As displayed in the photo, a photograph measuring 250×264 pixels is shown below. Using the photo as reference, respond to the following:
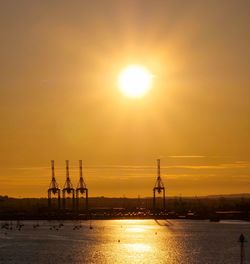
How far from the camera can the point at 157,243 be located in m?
126

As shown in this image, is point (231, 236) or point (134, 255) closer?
point (134, 255)

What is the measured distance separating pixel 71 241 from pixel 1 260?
125 feet

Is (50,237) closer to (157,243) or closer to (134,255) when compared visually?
(157,243)

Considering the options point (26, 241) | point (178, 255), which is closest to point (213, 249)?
point (178, 255)

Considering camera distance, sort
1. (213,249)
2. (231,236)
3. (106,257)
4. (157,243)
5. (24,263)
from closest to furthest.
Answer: (24,263) → (106,257) → (213,249) → (157,243) → (231,236)

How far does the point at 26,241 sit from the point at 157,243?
81.7 ft

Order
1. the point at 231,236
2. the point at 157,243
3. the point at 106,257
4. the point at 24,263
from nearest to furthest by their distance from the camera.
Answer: the point at 24,263 < the point at 106,257 < the point at 157,243 < the point at 231,236

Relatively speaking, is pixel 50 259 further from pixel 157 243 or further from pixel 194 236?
pixel 194 236

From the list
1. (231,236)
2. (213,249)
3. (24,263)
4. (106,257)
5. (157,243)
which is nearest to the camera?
(24,263)

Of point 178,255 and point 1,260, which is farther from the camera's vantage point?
point 178,255

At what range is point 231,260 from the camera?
93.8m

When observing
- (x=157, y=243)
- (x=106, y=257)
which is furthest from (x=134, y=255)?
(x=157, y=243)

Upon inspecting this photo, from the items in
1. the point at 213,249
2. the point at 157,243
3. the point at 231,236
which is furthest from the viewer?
the point at 231,236

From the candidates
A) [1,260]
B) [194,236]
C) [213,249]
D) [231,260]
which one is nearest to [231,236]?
[194,236]
